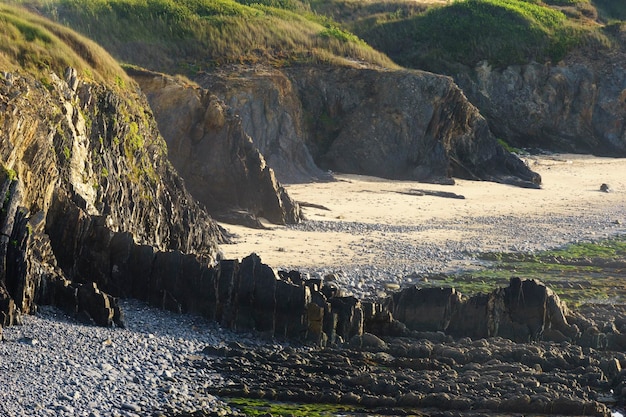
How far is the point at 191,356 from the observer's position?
1791 cm

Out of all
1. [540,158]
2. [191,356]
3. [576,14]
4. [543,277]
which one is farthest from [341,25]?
[191,356]

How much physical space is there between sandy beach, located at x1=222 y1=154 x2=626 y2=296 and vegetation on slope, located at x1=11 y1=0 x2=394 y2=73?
755 cm

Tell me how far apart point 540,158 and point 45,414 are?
44.3 metres

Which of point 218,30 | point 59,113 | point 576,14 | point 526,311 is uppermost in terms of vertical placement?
point 576,14

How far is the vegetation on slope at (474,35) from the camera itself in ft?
205

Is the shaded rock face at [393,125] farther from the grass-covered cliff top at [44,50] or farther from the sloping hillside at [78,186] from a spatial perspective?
the grass-covered cliff top at [44,50]

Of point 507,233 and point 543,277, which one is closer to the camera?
point 543,277

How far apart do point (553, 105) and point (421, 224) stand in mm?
29336

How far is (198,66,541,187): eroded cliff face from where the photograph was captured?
4441 centimetres

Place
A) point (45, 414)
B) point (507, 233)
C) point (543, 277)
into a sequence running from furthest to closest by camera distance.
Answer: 1. point (507, 233)
2. point (543, 277)
3. point (45, 414)

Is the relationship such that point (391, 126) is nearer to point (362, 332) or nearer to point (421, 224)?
point (421, 224)

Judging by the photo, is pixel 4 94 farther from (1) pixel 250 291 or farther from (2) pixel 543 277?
(2) pixel 543 277

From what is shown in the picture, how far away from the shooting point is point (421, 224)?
34.0m

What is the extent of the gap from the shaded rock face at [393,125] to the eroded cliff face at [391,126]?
4cm
